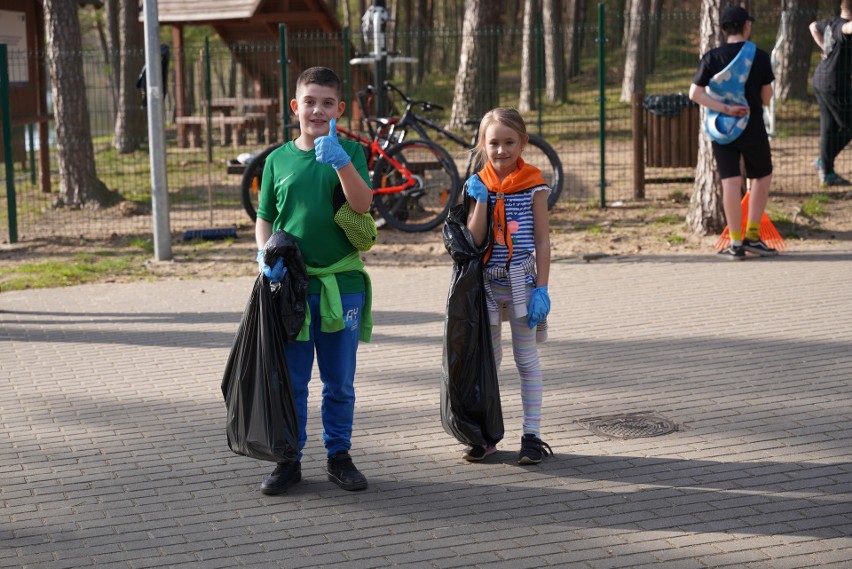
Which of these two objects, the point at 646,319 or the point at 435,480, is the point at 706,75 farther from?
the point at 435,480

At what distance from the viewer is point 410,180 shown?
38.2 feet

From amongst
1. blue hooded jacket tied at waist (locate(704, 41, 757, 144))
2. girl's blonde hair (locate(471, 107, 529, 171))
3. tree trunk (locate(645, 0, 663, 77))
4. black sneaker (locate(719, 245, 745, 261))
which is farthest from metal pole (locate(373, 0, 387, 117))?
girl's blonde hair (locate(471, 107, 529, 171))

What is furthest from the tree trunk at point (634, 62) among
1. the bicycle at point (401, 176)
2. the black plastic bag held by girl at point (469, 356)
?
the black plastic bag held by girl at point (469, 356)

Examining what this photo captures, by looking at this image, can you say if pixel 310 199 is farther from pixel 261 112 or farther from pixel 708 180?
pixel 261 112

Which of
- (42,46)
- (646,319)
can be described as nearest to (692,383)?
(646,319)

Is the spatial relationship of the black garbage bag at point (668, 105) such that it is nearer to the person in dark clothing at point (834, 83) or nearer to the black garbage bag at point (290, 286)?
the person in dark clothing at point (834, 83)

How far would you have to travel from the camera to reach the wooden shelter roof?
2258 centimetres

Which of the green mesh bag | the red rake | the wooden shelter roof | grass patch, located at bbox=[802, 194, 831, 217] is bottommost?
the red rake

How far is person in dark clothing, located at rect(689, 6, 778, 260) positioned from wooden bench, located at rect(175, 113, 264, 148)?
41.5ft

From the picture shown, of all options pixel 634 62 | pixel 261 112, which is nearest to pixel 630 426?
pixel 261 112

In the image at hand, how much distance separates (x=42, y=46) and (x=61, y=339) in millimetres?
12263

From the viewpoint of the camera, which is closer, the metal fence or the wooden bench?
the metal fence

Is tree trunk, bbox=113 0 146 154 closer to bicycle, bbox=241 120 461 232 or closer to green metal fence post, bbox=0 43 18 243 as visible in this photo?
green metal fence post, bbox=0 43 18 243

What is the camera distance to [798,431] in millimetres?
5410
